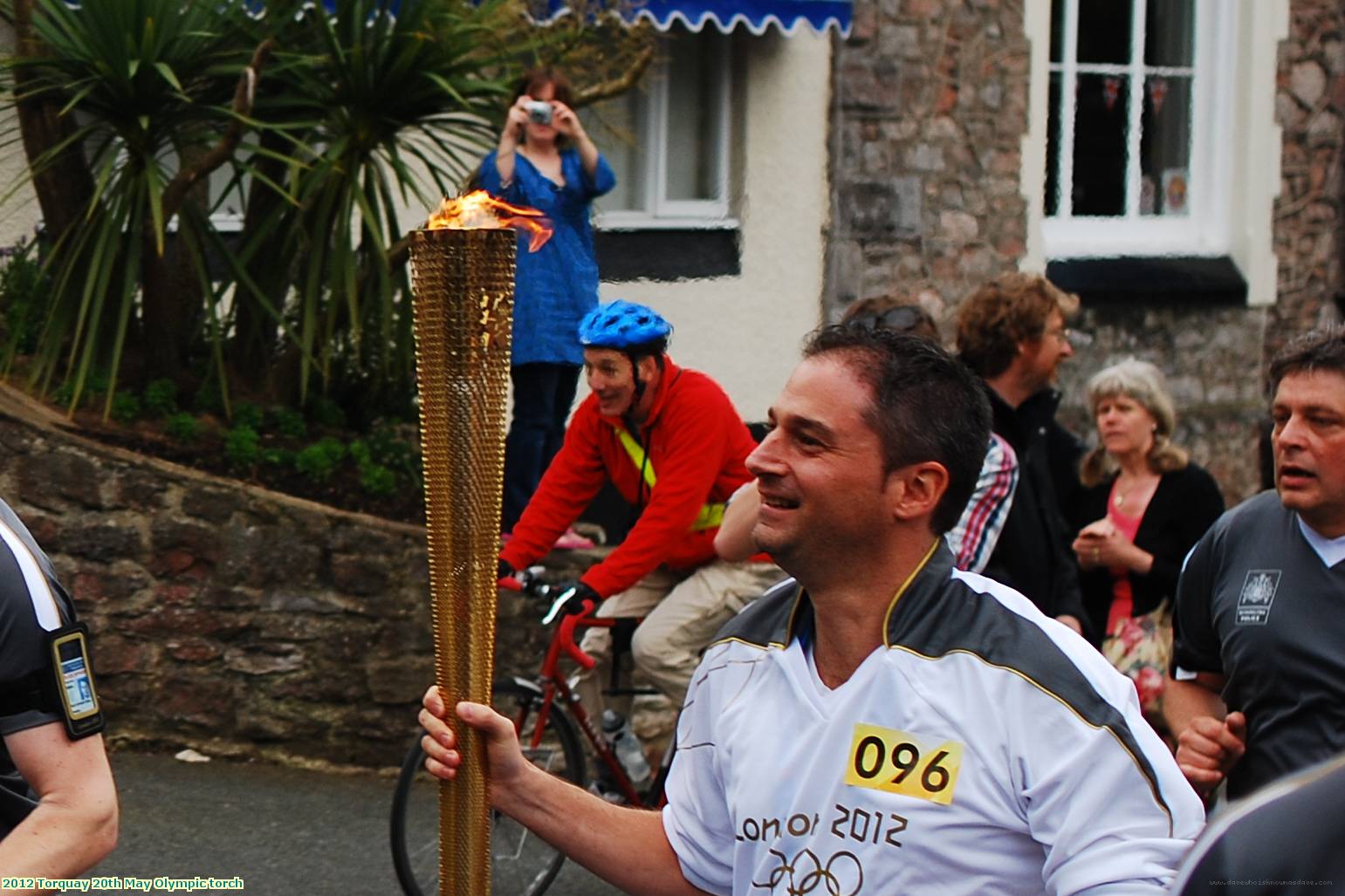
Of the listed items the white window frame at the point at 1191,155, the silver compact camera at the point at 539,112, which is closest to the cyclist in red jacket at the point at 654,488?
the silver compact camera at the point at 539,112

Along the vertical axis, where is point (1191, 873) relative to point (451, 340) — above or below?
below

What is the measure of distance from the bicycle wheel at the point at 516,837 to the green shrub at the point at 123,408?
244 cm

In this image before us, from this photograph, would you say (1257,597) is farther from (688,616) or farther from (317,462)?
(317,462)

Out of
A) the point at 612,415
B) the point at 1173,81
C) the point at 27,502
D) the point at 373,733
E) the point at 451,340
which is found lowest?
the point at 373,733

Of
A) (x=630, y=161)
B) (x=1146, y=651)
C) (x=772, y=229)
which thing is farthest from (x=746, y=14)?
(x=1146, y=651)

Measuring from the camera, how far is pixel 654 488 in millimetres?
6512

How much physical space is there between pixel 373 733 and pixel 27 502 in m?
1.70

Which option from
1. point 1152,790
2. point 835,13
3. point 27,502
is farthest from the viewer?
point 835,13

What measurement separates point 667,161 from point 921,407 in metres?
8.30

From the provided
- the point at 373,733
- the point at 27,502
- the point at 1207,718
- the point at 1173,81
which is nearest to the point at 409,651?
the point at 373,733

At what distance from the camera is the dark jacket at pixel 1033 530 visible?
601cm

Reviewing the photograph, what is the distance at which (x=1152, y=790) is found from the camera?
265 centimetres

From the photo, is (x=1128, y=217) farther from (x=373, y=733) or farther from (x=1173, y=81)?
(x=373, y=733)

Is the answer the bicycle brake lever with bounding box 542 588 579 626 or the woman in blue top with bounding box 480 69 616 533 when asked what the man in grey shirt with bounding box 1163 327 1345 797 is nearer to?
the bicycle brake lever with bounding box 542 588 579 626
